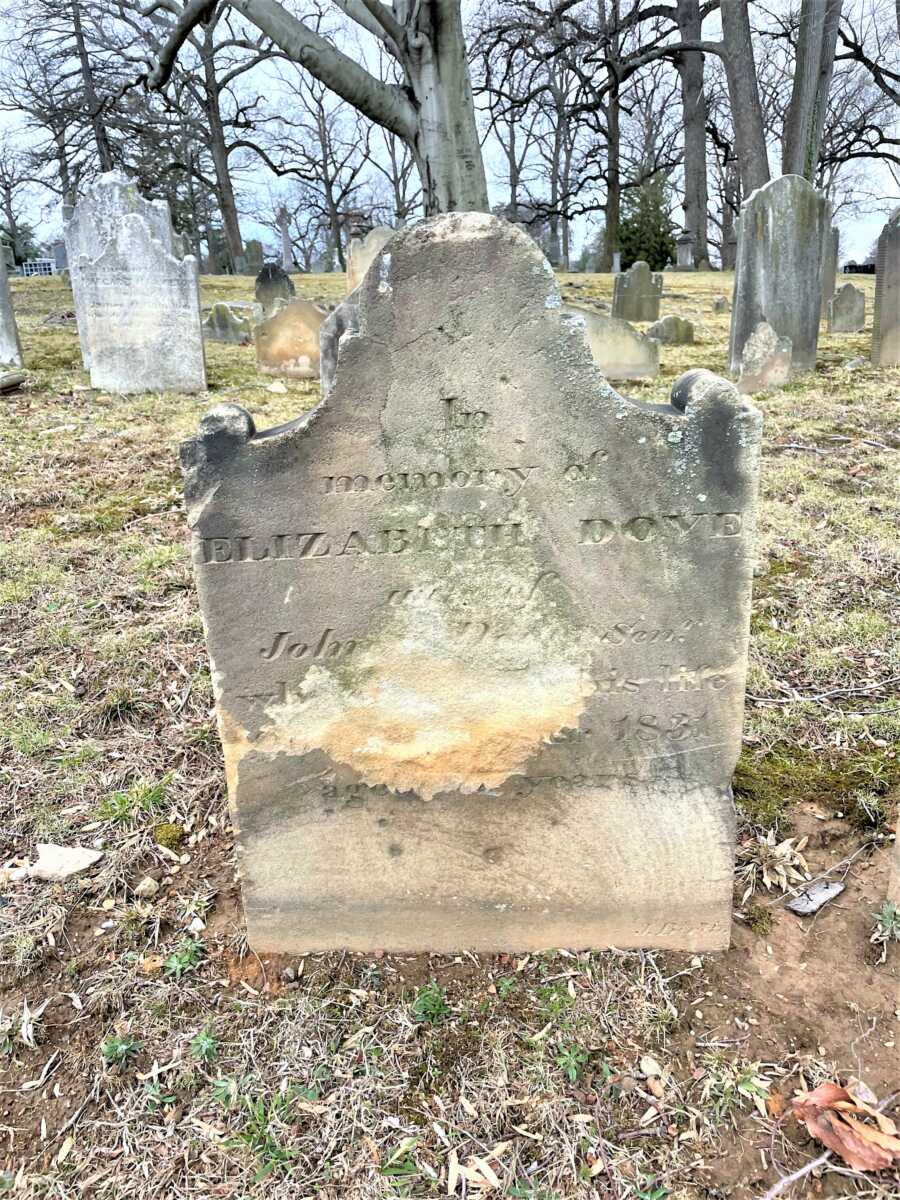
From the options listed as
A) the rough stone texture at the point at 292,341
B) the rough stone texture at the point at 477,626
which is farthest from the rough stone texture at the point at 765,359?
the rough stone texture at the point at 477,626

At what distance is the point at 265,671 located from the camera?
232cm

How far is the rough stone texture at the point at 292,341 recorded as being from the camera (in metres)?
12.1

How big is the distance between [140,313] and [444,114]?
4.93m

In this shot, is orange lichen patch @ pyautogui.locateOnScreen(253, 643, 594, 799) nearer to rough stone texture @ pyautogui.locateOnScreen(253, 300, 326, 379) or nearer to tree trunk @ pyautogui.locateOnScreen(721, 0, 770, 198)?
rough stone texture @ pyautogui.locateOnScreen(253, 300, 326, 379)

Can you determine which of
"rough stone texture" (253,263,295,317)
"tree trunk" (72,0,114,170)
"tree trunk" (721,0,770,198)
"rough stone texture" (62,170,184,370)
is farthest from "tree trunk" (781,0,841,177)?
"tree trunk" (72,0,114,170)

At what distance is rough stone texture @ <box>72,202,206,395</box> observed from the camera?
980cm

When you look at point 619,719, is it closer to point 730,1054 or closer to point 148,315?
point 730,1054

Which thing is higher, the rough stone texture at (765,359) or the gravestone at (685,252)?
the gravestone at (685,252)

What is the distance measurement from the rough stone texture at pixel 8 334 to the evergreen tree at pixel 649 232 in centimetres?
2541

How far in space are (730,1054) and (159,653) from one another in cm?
320

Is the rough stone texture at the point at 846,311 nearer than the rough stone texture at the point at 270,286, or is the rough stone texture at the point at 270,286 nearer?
the rough stone texture at the point at 846,311

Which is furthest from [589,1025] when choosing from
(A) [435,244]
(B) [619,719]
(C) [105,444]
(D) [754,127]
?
(D) [754,127]

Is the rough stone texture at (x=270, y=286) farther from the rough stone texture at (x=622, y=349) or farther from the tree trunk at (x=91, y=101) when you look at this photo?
the tree trunk at (x=91, y=101)

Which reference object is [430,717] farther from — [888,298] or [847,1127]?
[888,298]
